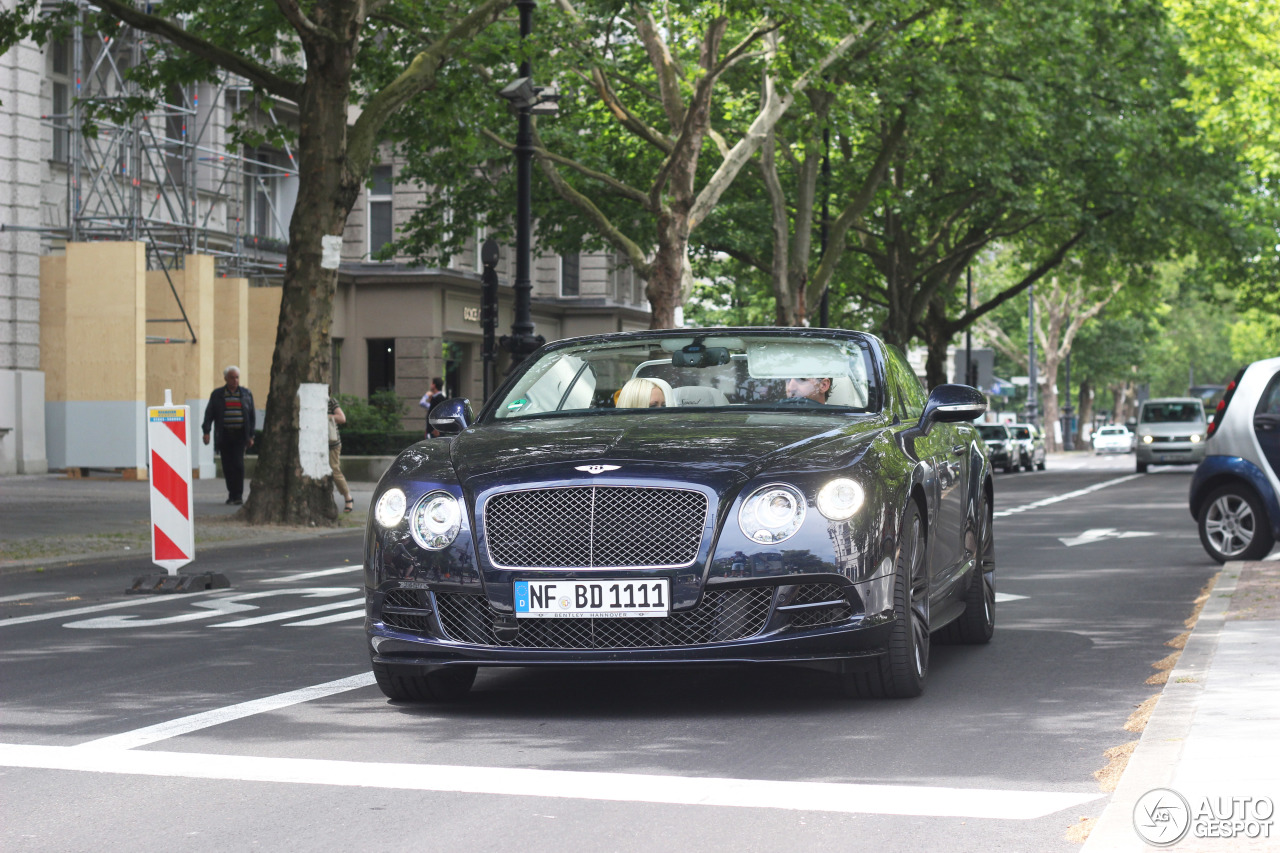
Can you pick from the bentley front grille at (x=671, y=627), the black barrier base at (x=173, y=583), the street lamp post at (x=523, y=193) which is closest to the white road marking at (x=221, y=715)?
the bentley front grille at (x=671, y=627)

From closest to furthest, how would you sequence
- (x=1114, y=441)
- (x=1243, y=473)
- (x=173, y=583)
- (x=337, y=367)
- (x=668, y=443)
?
(x=668, y=443)
(x=173, y=583)
(x=1243, y=473)
(x=337, y=367)
(x=1114, y=441)

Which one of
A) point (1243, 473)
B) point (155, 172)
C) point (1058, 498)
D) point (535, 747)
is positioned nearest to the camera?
point (535, 747)

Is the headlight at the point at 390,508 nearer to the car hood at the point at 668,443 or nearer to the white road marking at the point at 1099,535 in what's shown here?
the car hood at the point at 668,443

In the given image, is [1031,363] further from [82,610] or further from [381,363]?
[82,610]

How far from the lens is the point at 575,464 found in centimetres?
680

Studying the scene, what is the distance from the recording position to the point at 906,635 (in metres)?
7.09

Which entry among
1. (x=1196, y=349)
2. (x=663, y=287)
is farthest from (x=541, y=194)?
(x=1196, y=349)

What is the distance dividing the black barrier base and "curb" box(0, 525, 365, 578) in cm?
190

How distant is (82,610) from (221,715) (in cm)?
464

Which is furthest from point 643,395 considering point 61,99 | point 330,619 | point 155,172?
point 61,99

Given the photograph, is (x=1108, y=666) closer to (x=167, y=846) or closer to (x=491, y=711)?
(x=491, y=711)

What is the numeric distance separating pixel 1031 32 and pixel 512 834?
101 feet

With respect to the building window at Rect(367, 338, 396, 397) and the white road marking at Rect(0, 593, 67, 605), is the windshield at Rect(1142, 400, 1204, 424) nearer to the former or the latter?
the building window at Rect(367, 338, 396, 397)

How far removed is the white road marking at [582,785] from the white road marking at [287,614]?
164 inches
